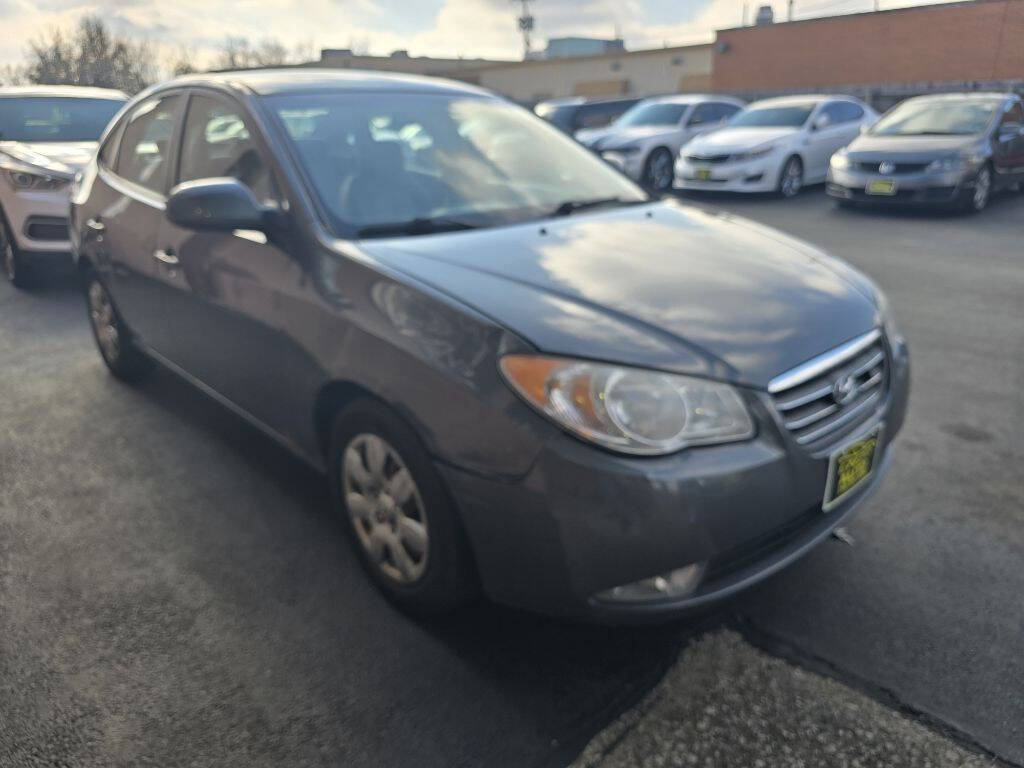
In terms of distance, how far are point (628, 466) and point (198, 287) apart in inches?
78.6

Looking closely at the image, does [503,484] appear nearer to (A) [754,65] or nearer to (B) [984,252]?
(B) [984,252]

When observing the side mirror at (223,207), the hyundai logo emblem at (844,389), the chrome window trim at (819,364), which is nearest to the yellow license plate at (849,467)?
the hyundai logo emblem at (844,389)

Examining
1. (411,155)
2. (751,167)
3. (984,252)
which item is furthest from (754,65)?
(411,155)

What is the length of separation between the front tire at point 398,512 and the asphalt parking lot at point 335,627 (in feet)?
0.53

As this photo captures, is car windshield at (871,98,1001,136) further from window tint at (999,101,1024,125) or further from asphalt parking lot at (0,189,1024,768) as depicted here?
asphalt parking lot at (0,189,1024,768)

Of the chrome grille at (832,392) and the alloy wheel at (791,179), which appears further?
the alloy wheel at (791,179)

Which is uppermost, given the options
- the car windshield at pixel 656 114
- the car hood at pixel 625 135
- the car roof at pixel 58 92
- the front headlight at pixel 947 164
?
the car roof at pixel 58 92

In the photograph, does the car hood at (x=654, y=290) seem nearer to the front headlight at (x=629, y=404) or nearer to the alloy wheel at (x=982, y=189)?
the front headlight at (x=629, y=404)

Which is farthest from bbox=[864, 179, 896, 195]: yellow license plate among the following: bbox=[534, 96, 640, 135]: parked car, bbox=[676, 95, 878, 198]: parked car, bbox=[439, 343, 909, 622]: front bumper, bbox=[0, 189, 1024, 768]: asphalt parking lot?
bbox=[439, 343, 909, 622]: front bumper

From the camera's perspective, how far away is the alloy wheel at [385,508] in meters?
2.24

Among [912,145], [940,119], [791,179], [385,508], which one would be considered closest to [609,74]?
[791,179]

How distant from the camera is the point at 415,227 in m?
2.65

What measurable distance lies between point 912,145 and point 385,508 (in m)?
9.08

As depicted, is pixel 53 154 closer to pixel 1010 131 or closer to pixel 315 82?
pixel 315 82
